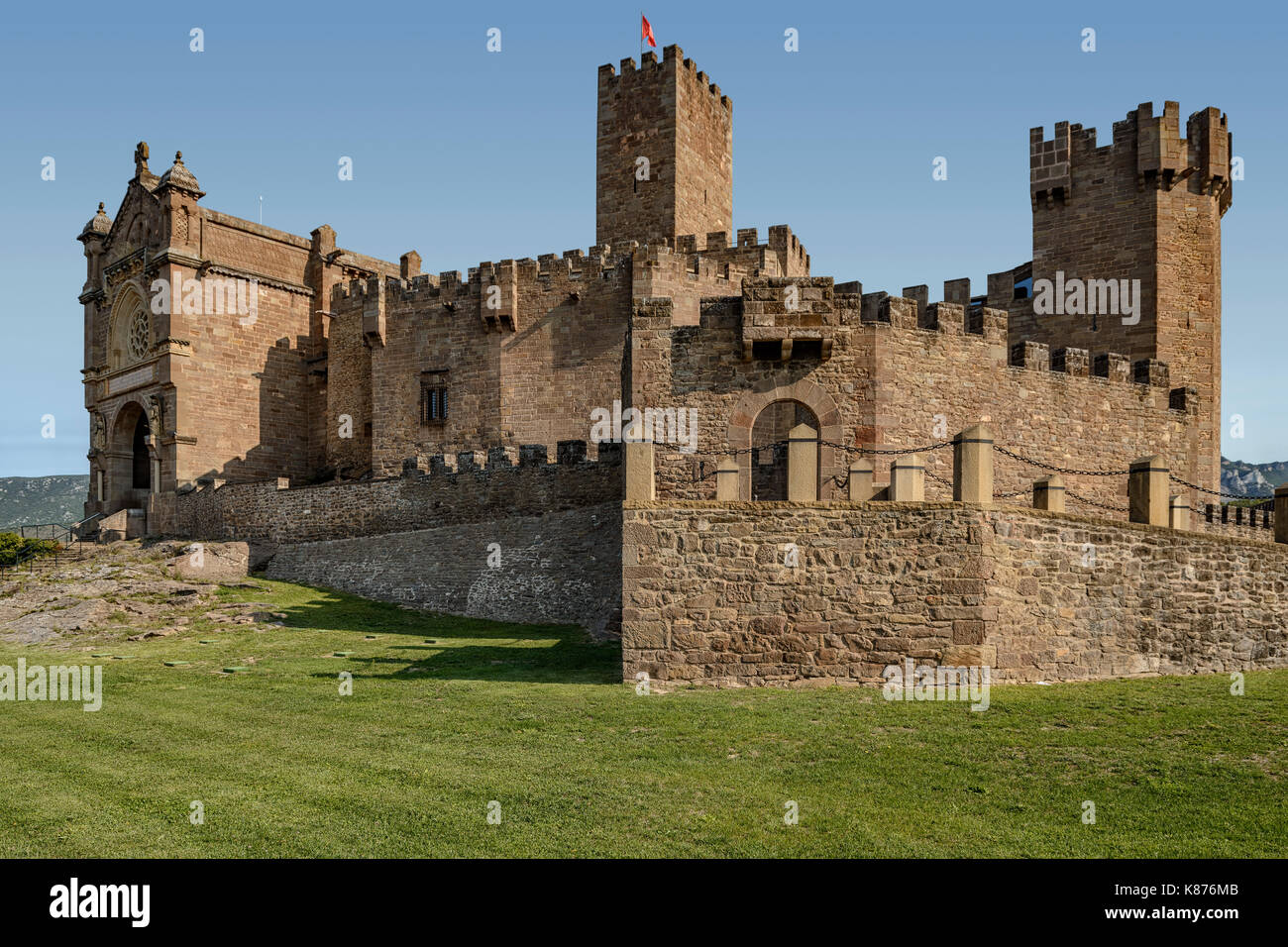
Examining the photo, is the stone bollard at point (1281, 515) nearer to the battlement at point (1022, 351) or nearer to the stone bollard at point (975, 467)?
the battlement at point (1022, 351)

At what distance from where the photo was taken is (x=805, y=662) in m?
12.9

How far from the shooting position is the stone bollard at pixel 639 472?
44.5ft

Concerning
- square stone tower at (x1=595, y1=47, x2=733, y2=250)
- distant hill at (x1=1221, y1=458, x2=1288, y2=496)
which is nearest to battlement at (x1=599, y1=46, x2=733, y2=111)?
square stone tower at (x1=595, y1=47, x2=733, y2=250)

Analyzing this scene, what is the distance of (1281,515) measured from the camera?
16.5 meters

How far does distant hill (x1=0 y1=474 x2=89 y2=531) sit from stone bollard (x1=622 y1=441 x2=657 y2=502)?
587ft

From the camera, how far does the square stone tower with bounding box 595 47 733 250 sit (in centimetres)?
3141

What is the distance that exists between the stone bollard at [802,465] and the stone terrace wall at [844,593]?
1.12 feet

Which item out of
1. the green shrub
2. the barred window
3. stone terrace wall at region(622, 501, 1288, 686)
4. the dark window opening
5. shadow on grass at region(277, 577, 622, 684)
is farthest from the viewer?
the dark window opening

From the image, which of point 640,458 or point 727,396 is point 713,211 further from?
point 640,458

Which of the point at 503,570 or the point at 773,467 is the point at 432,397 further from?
the point at 773,467

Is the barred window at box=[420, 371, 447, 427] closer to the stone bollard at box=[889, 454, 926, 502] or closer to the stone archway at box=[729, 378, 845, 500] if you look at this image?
the stone archway at box=[729, 378, 845, 500]

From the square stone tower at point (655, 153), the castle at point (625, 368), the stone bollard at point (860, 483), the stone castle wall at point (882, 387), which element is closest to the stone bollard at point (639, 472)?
the castle at point (625, 368)

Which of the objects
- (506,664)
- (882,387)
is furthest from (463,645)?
(882,387)
